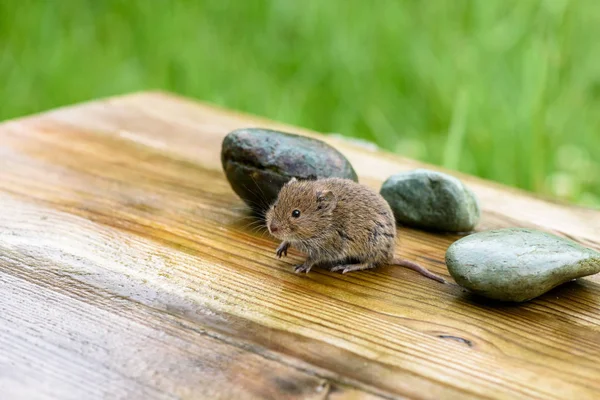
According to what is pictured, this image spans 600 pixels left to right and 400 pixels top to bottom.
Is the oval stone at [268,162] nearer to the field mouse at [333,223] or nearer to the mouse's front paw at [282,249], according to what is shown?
the field mouse at [333,223]

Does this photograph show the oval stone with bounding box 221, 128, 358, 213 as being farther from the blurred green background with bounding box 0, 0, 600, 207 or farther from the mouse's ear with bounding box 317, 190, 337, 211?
the blurred green background with bounding box 0, 0, 600, 207

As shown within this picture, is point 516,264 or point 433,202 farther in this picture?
point 433,202

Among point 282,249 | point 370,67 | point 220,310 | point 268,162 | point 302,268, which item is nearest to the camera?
point 220,310

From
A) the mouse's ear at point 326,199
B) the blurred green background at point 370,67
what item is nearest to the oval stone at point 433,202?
the mouse's ear at point 326,199

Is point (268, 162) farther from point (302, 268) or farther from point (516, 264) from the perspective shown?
point (516, 264)

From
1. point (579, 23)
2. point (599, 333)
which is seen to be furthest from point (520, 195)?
point (579, 23)

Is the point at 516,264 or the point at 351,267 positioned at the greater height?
the point at 516,264

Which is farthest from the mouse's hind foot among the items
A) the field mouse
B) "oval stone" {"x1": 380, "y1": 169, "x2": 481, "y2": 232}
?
"oval stone" {"x1": 380, "y1": 169, "x2": 481, "y2": 232}

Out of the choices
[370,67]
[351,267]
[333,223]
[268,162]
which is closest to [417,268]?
[351,267]
